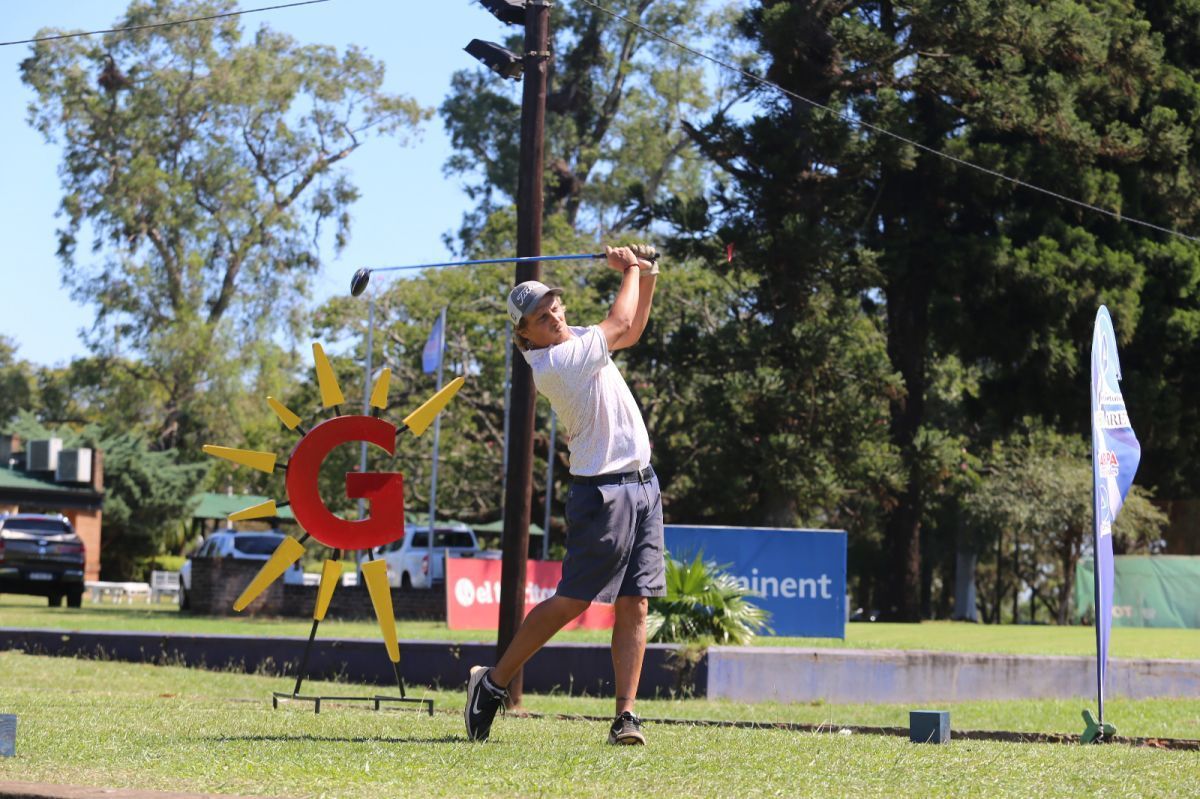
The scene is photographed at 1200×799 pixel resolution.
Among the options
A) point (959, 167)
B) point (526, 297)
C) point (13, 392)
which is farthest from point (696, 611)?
point (13, 392)

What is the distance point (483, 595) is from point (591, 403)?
1554 cm

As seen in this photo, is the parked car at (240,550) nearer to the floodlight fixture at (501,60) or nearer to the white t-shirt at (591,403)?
the floodlight fixture at (501,60)

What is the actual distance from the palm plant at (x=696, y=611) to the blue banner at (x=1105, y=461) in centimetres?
562

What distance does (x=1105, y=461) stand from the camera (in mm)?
8938

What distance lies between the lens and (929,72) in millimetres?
27922

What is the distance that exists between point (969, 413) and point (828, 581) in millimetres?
16093

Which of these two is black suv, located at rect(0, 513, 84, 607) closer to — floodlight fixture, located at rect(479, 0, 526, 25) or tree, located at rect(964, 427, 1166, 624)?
tree, located at rect(964, 427, 1166, 624)

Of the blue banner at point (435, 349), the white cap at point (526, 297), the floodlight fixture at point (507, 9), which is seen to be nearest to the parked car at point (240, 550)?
the blue banner at point (435, 349)

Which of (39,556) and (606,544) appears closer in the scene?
(606,544)

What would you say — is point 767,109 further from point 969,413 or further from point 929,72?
A: point 969,413

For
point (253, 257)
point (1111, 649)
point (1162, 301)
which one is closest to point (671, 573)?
point (1111, 649)

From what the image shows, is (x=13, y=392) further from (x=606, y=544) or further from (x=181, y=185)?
(x=606, y=544)

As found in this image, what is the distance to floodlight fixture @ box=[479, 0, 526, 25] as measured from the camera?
11.2 m

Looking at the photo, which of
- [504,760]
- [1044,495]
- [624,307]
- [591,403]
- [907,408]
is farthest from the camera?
[1044,495]
